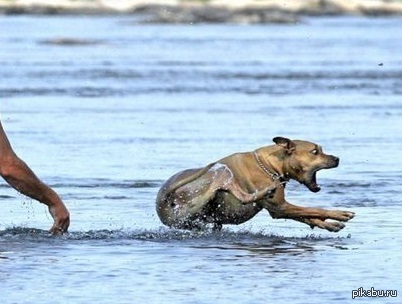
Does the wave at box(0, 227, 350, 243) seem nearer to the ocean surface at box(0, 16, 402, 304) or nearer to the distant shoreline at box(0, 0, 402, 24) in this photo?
the ocean surface at box(0, 16, 402, 304)

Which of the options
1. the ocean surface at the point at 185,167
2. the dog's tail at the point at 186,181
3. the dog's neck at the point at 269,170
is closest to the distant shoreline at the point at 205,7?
the ocean surface at the point at 185,167

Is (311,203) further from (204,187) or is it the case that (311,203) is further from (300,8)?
(300,8)

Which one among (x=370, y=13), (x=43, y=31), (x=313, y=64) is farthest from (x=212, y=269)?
(x=370, y=13)

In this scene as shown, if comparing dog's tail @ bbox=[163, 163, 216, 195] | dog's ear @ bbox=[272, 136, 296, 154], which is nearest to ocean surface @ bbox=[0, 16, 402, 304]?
dog's tail @ bbox=[163, 163, 216, 195]

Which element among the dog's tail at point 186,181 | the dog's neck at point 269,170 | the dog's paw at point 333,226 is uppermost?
the dog's neck at point 269,170

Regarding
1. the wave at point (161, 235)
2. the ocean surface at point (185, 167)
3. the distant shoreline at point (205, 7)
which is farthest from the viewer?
the distant shoreline at point (205, 7)

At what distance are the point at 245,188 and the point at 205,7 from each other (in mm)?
83922

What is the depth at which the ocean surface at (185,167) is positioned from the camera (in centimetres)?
1134

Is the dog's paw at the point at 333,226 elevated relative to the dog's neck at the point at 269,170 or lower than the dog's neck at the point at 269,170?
lower

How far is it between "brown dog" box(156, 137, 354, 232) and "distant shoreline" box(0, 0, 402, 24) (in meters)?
78.7

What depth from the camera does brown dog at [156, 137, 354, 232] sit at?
1346cm

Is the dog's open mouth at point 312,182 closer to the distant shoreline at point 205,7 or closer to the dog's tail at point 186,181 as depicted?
the dog's tail at point 186,181

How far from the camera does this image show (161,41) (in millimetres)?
61344

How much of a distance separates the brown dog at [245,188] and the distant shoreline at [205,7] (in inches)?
3100
